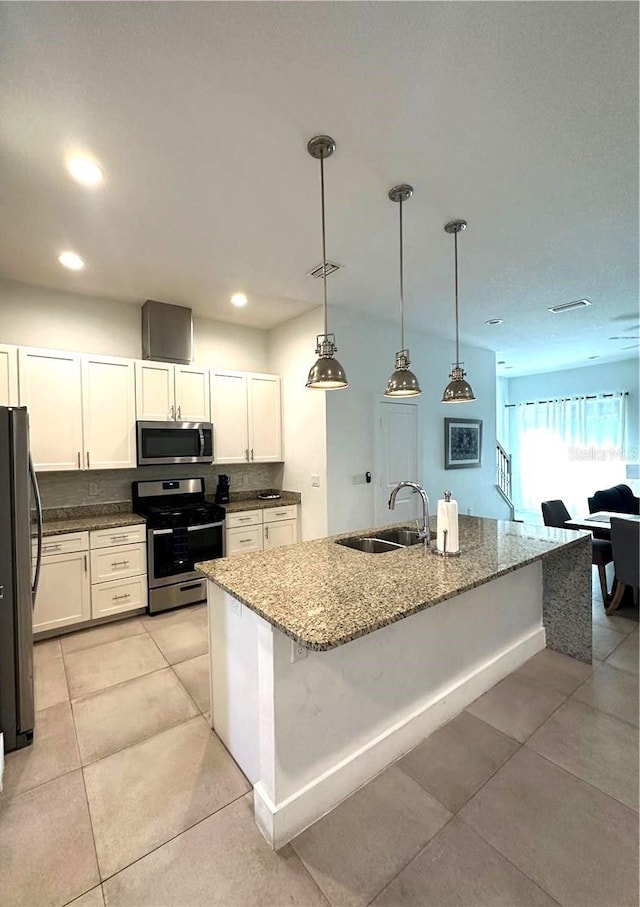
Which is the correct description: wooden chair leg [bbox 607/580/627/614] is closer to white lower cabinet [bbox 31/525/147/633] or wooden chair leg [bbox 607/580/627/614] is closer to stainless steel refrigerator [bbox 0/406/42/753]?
white lower cabinet [bbox 31/525/147/633]

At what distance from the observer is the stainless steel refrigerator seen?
1916 millimetres

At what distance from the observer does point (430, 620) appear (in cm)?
197

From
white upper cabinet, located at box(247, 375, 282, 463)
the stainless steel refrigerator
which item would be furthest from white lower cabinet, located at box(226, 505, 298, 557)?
the stainless steel refrigerator

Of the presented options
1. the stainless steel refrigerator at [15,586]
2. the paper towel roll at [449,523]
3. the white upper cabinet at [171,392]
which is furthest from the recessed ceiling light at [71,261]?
the paper towel roll at [449,523]

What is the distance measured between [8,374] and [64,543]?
4.54 ft

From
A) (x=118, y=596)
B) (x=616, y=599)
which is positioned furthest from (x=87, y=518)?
(x=616, y=599)

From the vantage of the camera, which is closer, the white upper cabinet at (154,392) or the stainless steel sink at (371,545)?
the stainless steel sink at (371,545)

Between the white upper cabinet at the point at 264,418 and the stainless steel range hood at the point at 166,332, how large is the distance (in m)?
0.74

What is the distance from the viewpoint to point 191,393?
3893mm

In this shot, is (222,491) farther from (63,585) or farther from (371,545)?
(371,545)

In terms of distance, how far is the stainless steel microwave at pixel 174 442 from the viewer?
358 centimetres

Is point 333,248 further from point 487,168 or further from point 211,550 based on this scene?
point 211,550

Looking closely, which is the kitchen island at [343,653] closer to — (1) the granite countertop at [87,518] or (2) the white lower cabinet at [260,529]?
(2) the white lower cabinet at [260,529]

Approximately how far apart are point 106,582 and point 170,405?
65.8 inches
